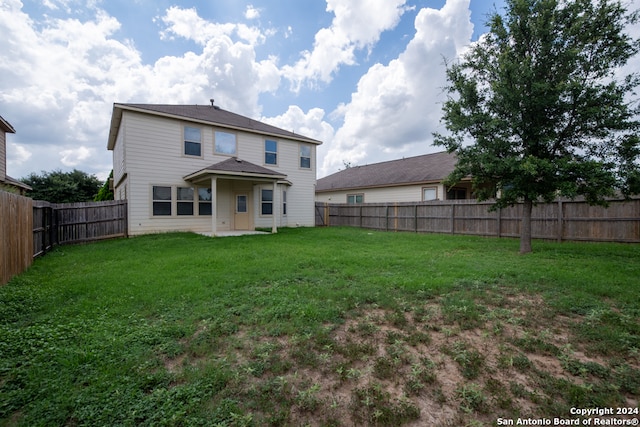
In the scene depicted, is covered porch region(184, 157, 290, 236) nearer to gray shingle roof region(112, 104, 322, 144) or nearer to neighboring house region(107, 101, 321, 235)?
neighboring house region(107, 101, 321, 235)

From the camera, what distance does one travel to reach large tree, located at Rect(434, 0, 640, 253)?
6707 mm

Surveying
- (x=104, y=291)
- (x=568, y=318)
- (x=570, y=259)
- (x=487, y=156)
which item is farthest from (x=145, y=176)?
(x=570, y=259)

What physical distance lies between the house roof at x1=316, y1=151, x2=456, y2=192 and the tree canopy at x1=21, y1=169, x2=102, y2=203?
2053 centimetres

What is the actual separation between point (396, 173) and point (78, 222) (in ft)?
56.9

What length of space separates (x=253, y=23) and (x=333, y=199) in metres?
13.8

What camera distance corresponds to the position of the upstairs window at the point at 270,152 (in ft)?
50.0

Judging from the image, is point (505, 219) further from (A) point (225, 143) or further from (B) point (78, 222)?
(B) point (78, 222)

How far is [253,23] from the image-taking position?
1214 centimetres

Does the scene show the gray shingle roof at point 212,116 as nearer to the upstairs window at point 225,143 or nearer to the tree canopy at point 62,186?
the upstairs window at point 225,143

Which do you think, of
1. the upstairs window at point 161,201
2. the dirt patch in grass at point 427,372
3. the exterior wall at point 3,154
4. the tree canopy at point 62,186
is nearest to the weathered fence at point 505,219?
the dirt patch in grass at point 427,372

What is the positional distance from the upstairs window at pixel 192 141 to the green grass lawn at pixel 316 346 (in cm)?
845

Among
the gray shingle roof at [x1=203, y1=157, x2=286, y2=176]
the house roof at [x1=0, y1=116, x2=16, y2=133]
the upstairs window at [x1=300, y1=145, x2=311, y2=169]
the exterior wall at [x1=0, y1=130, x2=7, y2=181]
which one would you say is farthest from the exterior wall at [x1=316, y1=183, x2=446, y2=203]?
the exterior wall at [x1=0, y1=130, x2=7, y2=181]

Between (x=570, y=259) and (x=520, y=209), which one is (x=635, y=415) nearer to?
(x=570, y=259)

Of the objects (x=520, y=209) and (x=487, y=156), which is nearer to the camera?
(x=487, y=156)
